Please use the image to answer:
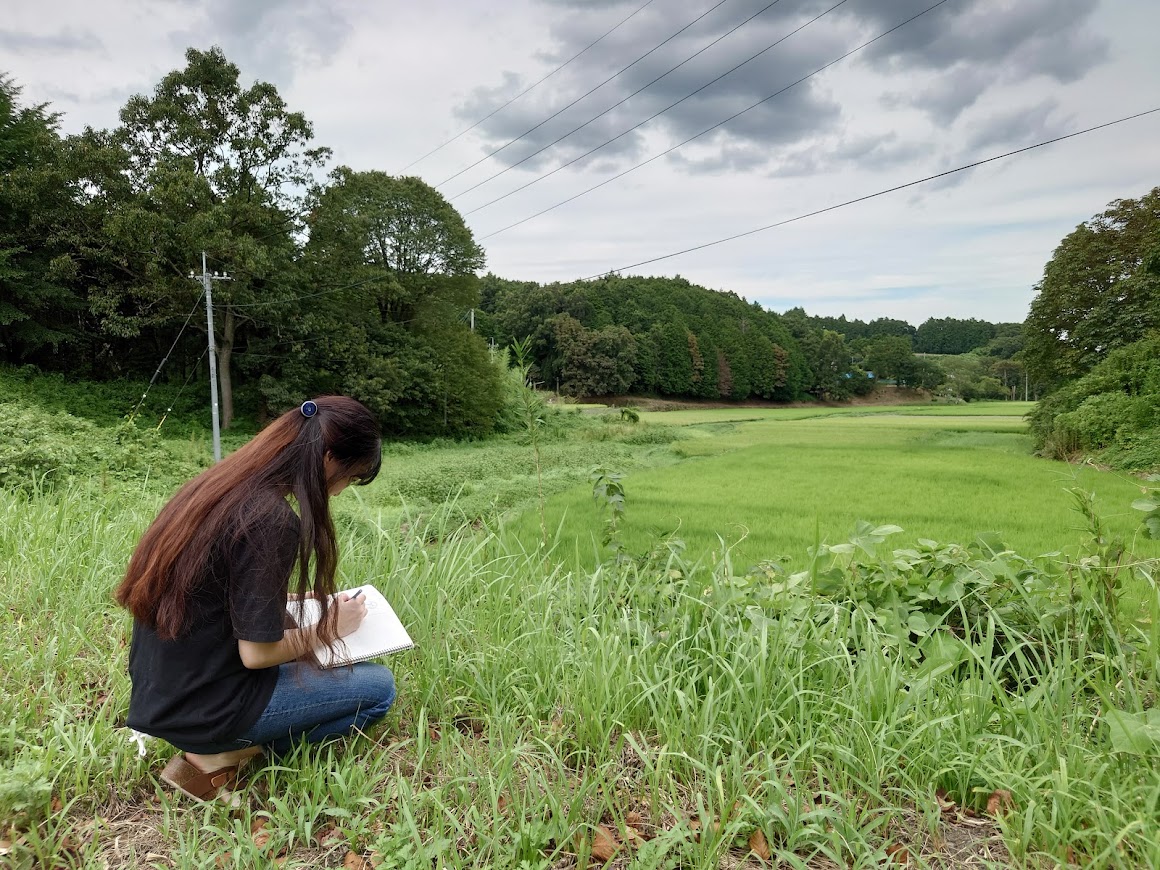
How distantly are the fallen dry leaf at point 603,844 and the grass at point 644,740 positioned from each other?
0.08ft

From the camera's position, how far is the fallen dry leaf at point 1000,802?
1658mm

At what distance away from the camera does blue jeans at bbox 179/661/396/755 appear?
5.89 ft

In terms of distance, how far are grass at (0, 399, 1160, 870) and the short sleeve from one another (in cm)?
48

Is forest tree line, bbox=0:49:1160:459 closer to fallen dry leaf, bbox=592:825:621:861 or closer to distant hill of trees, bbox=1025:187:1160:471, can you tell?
distant hill of trees, bbox=1025:187:1160:471

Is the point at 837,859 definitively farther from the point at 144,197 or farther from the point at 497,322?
the point at 497,322

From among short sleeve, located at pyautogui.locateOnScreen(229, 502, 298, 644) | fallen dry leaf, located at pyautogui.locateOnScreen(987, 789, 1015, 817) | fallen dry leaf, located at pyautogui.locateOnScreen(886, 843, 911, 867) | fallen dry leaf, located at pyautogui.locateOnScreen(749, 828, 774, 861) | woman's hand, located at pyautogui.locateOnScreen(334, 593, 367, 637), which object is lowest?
fallen dry leaf, located at pyautogui.locateOnScreen(886, 843, 911, 867)

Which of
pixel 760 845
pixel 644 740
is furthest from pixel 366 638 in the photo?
pixel 760 845

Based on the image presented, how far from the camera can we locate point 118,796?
1.82 m

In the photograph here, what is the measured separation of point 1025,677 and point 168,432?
70.9 ft

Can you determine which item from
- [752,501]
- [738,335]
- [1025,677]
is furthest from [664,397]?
[1025,677]

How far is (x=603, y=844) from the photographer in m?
1.63

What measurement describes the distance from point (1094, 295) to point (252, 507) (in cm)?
2303

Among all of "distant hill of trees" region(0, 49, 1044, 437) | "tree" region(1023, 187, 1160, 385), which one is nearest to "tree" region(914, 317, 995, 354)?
"tree" region(1023, 187, 1160, 385)

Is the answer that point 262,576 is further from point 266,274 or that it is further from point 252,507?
point 266,274
